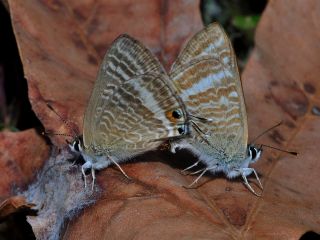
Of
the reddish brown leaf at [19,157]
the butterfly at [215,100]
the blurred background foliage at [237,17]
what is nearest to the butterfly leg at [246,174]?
the butterfly at [215,100]

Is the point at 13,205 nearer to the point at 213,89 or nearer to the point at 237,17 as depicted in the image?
the point at 213,89

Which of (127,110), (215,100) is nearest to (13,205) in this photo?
(127,110)

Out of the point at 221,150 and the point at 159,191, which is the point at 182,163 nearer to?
the point at 221,150

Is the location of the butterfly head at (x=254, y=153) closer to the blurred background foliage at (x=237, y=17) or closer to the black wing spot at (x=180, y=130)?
the black wing spot at (x=180, y=130)

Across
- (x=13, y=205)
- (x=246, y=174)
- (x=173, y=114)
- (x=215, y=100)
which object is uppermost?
(x=13, y=205)

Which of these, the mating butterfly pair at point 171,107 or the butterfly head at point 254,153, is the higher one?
the mating butterfly pair at point 171,107

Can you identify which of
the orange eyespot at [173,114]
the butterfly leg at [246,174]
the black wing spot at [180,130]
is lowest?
the butterfly leg at [246,174]

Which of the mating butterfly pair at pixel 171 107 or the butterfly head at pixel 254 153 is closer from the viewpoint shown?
the mating butterfly pair at pixel 171 107
